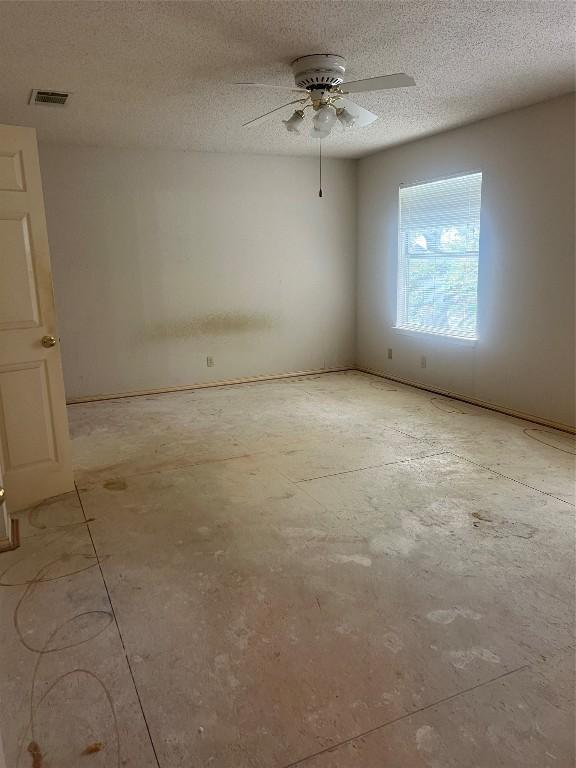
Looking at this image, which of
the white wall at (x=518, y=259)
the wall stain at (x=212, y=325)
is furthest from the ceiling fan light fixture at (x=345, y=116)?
the wall stain at (x=212, y=325)

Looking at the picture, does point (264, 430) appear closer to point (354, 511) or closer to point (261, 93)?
point (354, 511)

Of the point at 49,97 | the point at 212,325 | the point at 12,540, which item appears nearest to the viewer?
the point at 12,540

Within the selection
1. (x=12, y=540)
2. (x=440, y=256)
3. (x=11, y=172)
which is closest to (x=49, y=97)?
(x=11, y=172)

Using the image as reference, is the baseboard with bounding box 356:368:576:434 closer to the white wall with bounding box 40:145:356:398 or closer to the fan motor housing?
the white wall with bounding box 40:145:356:398

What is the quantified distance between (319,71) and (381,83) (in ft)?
1.51

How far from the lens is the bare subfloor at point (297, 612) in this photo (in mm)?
1596

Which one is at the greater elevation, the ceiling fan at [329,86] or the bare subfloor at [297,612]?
the ceiling fan at [329,86]

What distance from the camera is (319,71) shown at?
3.20 m

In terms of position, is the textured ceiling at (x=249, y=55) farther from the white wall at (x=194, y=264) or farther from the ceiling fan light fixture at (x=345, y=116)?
the white wall at (x=194, y=264)

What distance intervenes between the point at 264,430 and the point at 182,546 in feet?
6.38

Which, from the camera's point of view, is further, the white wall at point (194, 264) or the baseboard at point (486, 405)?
the white wall at point (194, 264)

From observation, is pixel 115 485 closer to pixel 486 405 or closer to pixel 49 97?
pixel 49 97

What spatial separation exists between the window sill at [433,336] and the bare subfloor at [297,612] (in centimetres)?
150

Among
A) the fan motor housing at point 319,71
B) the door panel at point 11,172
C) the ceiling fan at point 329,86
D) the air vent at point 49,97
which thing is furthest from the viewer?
the air vent at point 49,97
